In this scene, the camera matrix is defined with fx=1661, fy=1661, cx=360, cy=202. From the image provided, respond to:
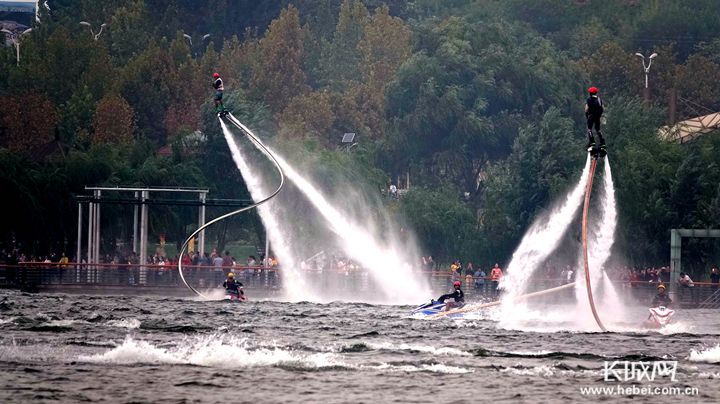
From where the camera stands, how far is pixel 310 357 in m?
46.8

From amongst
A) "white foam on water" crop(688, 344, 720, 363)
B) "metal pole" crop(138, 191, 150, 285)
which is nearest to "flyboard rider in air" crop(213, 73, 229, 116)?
"metal pole" crop(138, 191, 150, 285)

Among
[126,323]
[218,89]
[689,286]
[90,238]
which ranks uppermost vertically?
[218,89]

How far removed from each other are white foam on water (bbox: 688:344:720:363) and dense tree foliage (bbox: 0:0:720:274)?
3823 cm

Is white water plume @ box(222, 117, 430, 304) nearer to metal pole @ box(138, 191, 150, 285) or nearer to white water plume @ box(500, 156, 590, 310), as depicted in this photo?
white water plume @ box(500, 156, 590, 310)

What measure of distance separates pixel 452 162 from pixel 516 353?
83.4 meters

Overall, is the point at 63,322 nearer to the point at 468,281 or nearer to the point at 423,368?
the point at 423,368

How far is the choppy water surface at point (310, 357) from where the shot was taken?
40.1 m

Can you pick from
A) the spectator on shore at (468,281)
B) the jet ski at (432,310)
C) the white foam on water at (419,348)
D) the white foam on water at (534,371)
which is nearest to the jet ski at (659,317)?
the jet ski at (432,310)

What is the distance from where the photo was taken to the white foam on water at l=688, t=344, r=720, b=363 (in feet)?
155

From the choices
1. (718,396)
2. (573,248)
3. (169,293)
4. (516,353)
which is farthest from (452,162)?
(718,396)

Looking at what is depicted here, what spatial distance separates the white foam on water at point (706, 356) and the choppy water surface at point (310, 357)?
1.1 inches

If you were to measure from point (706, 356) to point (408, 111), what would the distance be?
289 feet

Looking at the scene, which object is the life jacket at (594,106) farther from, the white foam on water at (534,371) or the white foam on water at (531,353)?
the white foam on water at (534,371)

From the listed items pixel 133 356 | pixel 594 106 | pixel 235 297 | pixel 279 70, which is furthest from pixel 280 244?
pixel 279 70
